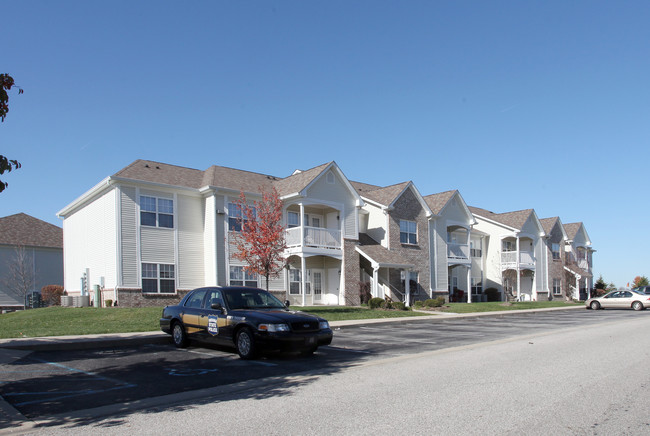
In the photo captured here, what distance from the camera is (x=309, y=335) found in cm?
1125

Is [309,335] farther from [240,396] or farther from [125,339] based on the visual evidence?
[125,339]

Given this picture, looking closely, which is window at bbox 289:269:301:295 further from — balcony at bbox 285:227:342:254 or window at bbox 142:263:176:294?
window at bbox 142:263:176:294

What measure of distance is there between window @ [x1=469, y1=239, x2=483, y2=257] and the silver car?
10.7 m

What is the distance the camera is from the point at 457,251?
38.3m

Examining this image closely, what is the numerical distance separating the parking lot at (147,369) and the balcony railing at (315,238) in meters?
13.4

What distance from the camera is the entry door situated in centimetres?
3117

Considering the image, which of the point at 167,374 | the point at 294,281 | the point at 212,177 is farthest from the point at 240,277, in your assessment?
the point at 167,374

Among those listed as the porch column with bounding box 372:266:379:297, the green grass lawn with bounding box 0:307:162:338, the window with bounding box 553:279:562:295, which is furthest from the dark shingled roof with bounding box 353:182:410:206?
the window with bounding box 553:279:562:295

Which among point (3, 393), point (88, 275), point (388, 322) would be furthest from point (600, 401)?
point (88, 275)

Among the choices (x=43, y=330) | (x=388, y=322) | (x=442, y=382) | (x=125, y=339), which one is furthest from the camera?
(x=388, y=322)

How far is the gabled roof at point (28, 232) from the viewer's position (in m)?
35.7

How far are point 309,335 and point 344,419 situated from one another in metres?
5.04

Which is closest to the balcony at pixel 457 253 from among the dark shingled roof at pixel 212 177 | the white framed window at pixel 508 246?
the white framed window at pixel 508 246

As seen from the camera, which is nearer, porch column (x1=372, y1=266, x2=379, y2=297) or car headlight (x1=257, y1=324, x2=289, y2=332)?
car headlight (x1=257, y1=324, x2=289, y2=332)
